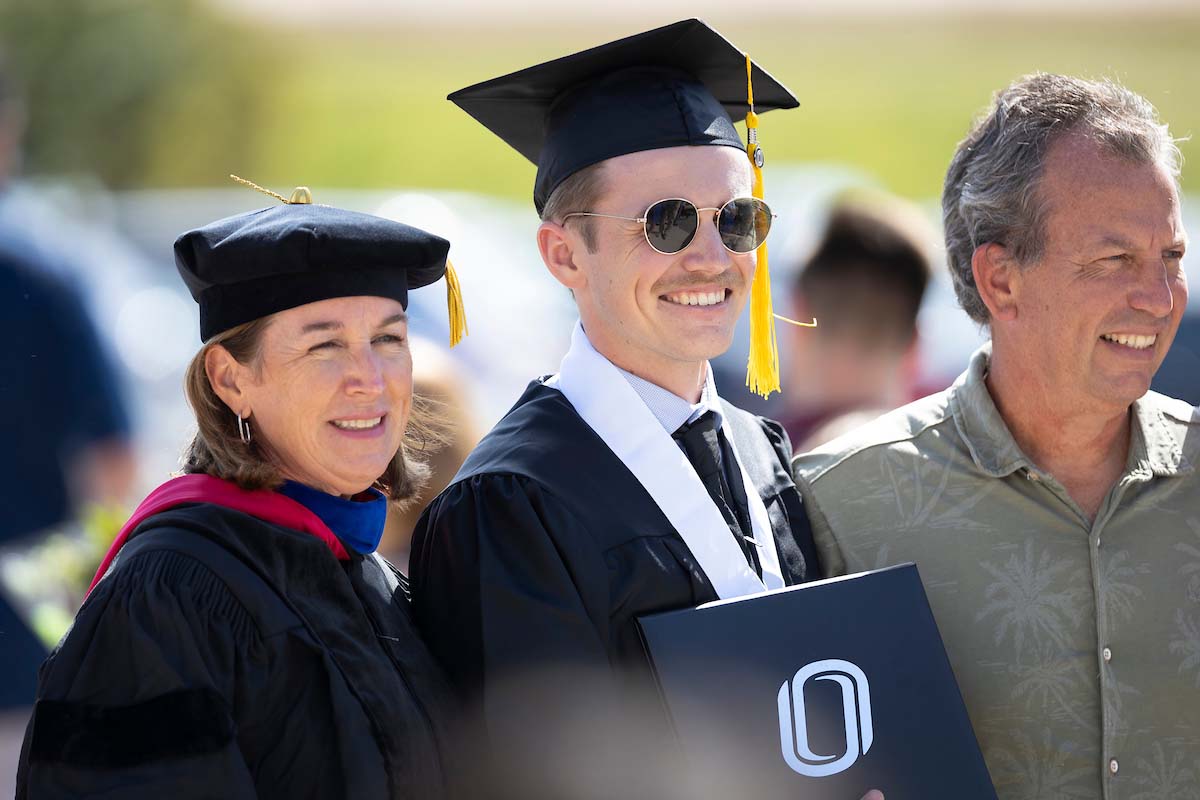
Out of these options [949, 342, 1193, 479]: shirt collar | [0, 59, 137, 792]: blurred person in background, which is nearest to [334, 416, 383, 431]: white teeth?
[949, 342, 1193, 479]: shirt collar

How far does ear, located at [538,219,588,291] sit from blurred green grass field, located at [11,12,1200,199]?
14538 mm

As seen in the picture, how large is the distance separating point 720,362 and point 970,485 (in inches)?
186

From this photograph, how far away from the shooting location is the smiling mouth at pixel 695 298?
9.27ft

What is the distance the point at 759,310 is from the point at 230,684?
1.39 metres

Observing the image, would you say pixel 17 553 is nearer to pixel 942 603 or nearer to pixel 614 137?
pixel 614 137

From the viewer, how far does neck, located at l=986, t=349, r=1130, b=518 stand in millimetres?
3000

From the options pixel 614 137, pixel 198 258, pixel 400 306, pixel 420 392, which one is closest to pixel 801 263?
pixel 420 392

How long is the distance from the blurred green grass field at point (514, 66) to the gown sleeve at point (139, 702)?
50.3ft

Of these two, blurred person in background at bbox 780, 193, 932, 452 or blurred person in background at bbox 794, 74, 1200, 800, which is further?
blurred person in background at bbox 780, 193, 932, 452

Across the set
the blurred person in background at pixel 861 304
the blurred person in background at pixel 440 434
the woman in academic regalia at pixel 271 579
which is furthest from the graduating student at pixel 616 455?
the blurred person in background at pixel 861 304

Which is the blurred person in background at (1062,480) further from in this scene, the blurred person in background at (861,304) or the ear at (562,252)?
the blurred person in background at (861,304)

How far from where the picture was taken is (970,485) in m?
3.01

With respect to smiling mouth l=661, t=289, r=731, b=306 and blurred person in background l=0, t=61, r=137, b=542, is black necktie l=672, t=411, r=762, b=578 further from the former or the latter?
blurred person in background l=0, t=61, r=137, b=542

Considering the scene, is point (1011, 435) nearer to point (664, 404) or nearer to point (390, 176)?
point (664, 404)
